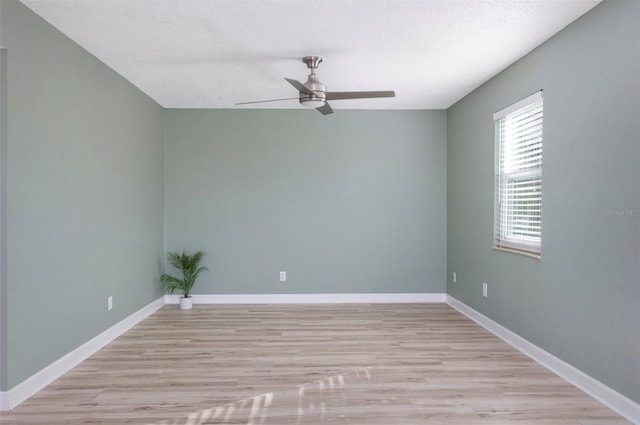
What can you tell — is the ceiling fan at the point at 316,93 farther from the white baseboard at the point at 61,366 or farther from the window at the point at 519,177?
the white baseboard at the point at 61,366

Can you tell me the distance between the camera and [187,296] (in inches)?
188

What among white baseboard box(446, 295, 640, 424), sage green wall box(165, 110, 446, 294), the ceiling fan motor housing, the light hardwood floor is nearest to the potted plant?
sage green wall box(165, 110, 446, 294)

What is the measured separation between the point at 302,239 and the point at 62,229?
Answer: 270cm

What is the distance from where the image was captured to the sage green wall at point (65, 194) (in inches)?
93.8

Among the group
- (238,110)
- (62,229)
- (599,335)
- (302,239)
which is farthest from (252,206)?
(599,335)

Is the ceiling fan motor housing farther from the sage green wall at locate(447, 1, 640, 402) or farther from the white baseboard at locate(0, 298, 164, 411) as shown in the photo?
the white baseboard at locate(0, 298, 164, 411)

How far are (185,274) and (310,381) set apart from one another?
260 centimetres

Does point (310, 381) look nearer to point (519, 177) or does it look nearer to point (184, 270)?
point (519, 177)

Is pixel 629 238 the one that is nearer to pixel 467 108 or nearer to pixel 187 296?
pixel 467 108

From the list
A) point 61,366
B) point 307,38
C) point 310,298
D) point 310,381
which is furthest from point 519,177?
point 61,366

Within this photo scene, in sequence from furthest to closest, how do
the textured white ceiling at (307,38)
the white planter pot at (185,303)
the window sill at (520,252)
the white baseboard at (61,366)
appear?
1. the white planter pot at (185,303)
2. the window sill at (520,252)
3. the textured white ceiling at (307,38)
4. the white baseboard at (61,366)

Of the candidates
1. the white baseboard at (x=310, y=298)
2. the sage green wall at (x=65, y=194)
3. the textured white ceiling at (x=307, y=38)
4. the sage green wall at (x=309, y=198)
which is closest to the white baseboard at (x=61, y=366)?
the sage green wall at (x=65, y=194)

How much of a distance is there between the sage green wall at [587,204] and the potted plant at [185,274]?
3.38m

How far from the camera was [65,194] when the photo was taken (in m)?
2.88
